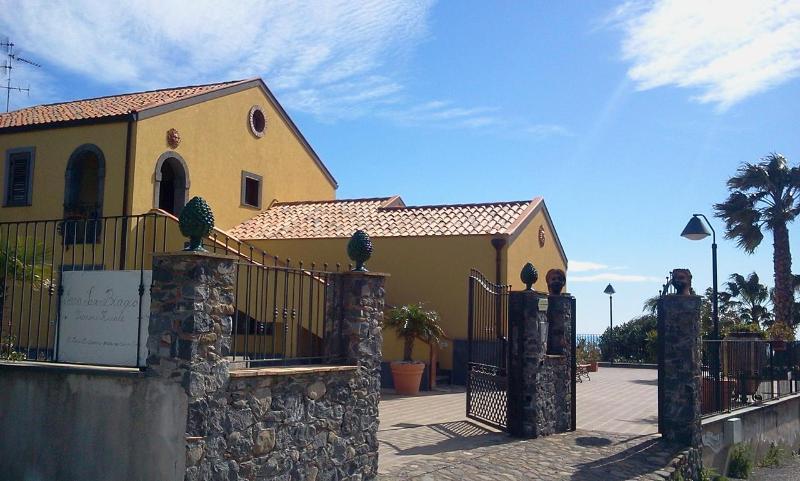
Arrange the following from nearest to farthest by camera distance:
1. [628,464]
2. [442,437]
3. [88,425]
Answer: [88,425]
[628,464]
[442,437]

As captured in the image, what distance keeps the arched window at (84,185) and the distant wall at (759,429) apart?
14183mm

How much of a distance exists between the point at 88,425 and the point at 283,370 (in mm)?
1797

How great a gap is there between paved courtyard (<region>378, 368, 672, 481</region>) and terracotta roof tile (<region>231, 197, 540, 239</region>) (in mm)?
5623

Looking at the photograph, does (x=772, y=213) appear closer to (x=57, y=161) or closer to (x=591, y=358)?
(x=591, y=358)

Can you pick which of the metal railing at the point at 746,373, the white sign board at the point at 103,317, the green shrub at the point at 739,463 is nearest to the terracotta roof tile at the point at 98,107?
the white sign board at the point at 103,317

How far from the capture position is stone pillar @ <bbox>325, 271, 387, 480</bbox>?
8453mm

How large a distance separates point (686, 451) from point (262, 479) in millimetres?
7184

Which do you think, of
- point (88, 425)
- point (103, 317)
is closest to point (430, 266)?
point (103, 317)

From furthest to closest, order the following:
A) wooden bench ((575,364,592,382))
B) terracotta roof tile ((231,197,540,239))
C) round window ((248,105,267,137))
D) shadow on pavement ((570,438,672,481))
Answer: round window ((248,105,267,137)) < wooden bench ((575,364,592,382)) < terracotta roof tile ((231,197,540,239)) < shadow on pavement ((570,438,672,481))

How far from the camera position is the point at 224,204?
21438 mm

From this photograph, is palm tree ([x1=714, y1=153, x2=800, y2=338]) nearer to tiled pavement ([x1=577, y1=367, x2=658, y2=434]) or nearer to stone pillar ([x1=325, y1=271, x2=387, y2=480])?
tiled pavement ([x1=577, y1=367, x2=658, y2=434])

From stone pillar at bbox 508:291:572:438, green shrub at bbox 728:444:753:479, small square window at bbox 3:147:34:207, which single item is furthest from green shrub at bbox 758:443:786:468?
small square window at bbox 3:147:34:207

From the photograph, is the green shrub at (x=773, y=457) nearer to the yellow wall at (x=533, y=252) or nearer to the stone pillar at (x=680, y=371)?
the stone pillar at (x=680, y=371)

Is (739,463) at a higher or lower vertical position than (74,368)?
lower
